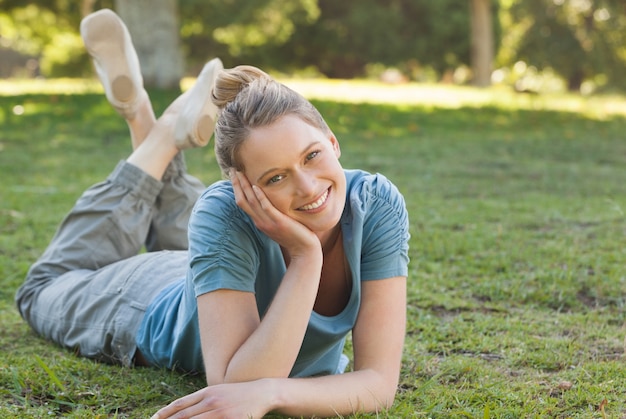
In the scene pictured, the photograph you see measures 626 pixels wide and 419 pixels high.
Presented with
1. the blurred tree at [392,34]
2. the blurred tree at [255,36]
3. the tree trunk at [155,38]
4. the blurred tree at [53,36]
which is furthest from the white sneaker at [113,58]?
the blurred tree at [392,34]

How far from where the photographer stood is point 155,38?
11.5 meters

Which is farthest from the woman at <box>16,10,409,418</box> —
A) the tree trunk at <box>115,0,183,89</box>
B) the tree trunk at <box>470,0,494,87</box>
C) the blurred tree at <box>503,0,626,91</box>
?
the blurred tree at <box>503,0,626,91</box>

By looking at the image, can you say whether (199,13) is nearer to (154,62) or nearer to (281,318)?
(154,62)

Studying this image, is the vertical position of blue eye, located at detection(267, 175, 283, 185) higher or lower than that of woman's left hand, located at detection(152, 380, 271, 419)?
higher

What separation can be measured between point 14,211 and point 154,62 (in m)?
6.33

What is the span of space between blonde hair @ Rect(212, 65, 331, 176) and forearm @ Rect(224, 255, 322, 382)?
0.38 meters

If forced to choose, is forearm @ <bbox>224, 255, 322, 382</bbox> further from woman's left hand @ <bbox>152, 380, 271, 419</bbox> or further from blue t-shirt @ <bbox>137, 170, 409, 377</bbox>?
blue t-shirt @ <bbox>137, 170, 409, 377</bbox>

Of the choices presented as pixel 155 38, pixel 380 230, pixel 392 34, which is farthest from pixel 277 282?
pixel 392 34

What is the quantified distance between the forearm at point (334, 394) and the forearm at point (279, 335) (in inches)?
2.4

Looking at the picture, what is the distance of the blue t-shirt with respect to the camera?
244 centimetres

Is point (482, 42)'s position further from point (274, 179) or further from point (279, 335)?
point (279, 335)

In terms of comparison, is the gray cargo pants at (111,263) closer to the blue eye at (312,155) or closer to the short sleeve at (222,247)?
the short sleeve at (222,247)

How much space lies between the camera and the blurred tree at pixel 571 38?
27250 millimetres

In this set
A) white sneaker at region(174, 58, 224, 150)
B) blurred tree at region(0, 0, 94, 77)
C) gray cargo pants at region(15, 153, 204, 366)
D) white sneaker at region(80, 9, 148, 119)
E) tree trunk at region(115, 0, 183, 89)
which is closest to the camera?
gray cargo pants at region(15, 153, 204, 366)
